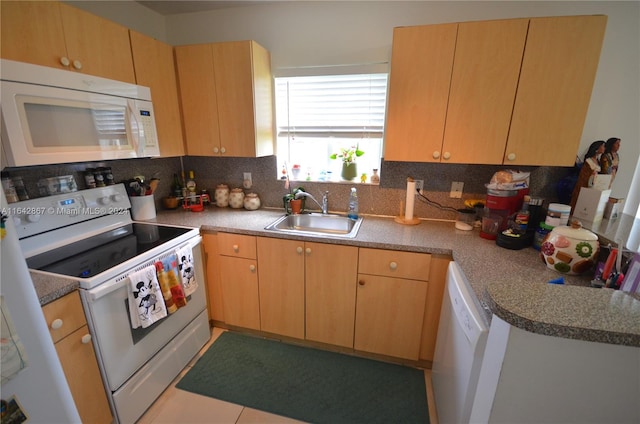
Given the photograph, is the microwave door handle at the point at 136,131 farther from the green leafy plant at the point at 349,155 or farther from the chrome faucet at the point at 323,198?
the green leafy plant at the point at 349,155

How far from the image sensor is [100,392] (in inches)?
49.5

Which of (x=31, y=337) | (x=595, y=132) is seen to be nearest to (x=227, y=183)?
(x=31, y=337)

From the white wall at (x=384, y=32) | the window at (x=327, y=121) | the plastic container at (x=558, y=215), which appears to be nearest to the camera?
the plastic container at (x=558, y=215)

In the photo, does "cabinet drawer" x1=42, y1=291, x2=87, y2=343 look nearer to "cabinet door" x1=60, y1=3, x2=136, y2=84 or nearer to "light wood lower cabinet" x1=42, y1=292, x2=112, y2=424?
"light wood lower cabinet" x1=42, y1=292, x2=112, y2=424

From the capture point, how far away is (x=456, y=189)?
1.91 metres

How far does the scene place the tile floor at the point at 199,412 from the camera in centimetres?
147

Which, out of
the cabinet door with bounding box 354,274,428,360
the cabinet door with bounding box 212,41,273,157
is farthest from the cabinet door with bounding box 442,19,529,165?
the cabinet door with bounding box 212,41,273,157

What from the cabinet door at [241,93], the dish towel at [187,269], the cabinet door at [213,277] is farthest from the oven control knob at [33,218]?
the cabinet door at [241,93]

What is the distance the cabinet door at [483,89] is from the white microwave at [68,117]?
185 cm

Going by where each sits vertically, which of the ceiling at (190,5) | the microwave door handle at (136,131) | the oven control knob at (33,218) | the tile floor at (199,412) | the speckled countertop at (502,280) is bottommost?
the tile floor at (199,412)

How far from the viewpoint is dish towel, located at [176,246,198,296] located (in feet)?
5.18

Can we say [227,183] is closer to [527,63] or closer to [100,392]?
[100,392]

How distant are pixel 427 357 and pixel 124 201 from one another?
226 centimetres

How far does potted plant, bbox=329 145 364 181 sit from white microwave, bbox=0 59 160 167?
4.34 ft
